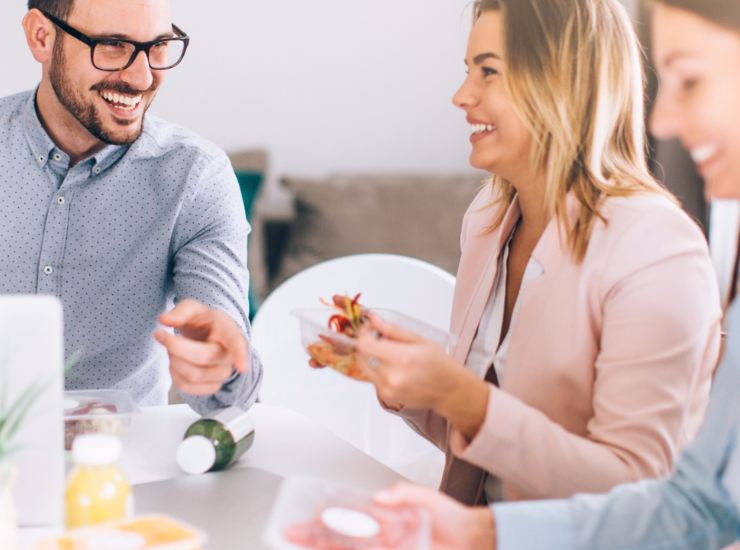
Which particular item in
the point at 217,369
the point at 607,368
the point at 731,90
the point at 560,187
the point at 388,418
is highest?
the point at 731,90

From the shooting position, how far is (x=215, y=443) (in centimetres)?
118

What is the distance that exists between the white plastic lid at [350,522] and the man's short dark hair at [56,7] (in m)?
1.31

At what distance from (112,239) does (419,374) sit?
35.5 inches

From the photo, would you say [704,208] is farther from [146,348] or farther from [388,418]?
[146,348]

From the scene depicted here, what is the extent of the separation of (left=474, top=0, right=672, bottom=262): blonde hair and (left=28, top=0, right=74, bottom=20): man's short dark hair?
2.92 ft

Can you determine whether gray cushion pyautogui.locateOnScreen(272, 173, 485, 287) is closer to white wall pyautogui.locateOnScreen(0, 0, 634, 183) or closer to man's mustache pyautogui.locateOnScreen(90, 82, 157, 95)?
white wall pyautogui.locateOnScreen(0, 0, 634, 183)

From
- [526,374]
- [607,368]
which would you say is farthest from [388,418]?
[607,368]

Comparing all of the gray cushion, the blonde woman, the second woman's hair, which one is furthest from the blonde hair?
the gray cushion

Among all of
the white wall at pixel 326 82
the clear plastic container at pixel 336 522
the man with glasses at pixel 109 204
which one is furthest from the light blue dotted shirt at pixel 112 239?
the white wall at pixel 326 82

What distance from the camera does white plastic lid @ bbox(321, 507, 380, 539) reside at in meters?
0.74

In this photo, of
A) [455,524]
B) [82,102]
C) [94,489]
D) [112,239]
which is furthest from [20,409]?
[82,102]

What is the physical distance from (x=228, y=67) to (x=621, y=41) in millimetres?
2035

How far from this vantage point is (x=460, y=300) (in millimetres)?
1491

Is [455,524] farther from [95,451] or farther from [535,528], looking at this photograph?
[95,451]
